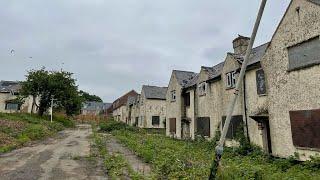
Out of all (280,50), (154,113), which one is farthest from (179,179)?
(154,113)

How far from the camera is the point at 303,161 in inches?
572

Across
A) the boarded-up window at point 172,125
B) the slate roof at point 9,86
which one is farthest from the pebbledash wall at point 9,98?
the boarded-up window at point 172,125

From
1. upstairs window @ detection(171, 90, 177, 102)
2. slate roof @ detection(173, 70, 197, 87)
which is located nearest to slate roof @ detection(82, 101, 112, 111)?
slate roof @ detection(173, 70, 197, 87)

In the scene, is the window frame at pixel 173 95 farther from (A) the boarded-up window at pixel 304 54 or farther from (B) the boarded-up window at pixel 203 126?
(A) the boarded-up window at pixel 304 54

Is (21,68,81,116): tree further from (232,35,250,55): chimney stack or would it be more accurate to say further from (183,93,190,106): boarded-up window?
(232,35,250,55): chimney stack

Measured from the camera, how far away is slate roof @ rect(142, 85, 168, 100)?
50.8 metres

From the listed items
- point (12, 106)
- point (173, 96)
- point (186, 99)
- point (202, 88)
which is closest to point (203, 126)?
point (202, 88)

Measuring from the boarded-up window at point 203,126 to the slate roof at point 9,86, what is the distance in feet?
161

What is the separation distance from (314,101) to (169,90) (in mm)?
23705

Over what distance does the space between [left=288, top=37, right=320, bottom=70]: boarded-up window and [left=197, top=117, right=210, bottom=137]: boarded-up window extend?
37.2ft

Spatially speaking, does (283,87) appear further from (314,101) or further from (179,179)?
(179,179)

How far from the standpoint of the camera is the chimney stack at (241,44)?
2459cm

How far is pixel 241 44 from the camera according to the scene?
973 inches

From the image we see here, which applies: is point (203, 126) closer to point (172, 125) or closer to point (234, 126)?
point (234, 126)
